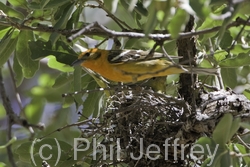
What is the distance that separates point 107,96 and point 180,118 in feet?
3.09

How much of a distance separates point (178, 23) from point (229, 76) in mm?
2099

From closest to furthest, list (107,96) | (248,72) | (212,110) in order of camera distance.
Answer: (212,110) → (107,96) → (248,72)

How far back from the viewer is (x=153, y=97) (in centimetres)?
413

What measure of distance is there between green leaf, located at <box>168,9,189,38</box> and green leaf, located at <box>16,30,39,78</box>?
2013 millimetres

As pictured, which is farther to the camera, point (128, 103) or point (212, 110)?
point (128, 103)

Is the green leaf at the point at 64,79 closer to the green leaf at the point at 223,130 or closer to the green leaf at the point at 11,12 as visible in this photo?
the green leaf at the point at 11,12

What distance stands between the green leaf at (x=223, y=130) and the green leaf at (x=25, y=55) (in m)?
1.90

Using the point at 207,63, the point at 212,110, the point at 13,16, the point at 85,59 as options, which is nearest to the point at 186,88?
the point at 207,63

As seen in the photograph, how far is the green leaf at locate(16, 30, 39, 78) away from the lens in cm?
420

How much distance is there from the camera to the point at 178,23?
2.43 metres

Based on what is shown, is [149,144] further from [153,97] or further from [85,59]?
[85,59]

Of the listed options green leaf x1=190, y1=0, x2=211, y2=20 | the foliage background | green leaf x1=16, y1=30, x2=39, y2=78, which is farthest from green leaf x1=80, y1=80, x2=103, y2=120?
green leaf x1=190, y1=0, x2=211, y2=20

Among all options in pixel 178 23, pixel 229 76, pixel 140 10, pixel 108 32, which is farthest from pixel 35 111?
pixel 229 76

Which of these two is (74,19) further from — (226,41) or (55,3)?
(226,41)
